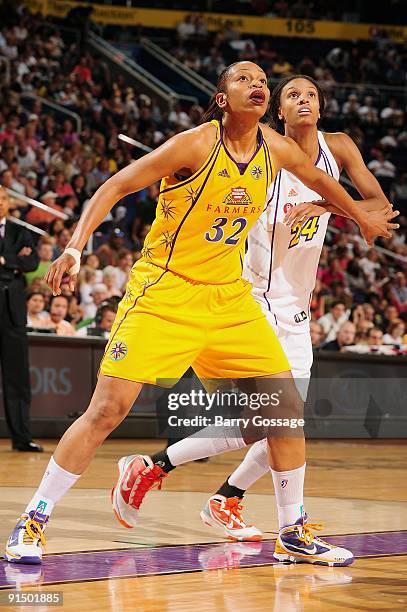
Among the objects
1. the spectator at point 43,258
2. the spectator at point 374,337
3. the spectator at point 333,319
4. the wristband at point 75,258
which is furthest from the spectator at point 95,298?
the wristband at point 75,258

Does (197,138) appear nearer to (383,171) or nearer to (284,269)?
(284,269)

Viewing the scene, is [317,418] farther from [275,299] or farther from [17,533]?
[17,533]

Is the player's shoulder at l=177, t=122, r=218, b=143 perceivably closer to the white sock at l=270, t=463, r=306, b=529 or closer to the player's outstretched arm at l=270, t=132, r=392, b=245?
the player's outstretched arm at l=270, t=132, r=392, b=245

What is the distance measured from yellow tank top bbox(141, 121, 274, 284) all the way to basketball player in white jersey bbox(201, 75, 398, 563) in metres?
0.74

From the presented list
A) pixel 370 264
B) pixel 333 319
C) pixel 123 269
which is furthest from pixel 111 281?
pixel 370 264

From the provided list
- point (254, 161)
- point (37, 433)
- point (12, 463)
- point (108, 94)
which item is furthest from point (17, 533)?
point (108, 94)

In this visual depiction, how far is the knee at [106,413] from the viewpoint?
14.6ft

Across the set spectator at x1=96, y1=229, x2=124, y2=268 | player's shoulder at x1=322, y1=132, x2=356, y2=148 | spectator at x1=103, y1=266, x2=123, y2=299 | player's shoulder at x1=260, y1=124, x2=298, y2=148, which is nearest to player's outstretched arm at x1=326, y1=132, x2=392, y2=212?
player's shoulder at x1=322, y1=132, x2=356, y2=148

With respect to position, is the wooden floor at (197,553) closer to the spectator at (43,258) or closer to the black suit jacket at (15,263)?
the black suit jacket at (15,263)

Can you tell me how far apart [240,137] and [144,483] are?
5.45ft

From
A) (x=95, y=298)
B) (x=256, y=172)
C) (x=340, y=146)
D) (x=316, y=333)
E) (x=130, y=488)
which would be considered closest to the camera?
(x=256, y=172)

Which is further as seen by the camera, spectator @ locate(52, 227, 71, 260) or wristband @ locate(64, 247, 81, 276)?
spectator @ locate(52, 227, 71, 260)

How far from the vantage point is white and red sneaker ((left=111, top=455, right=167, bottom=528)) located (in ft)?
16.7

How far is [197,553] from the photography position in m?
4.72
